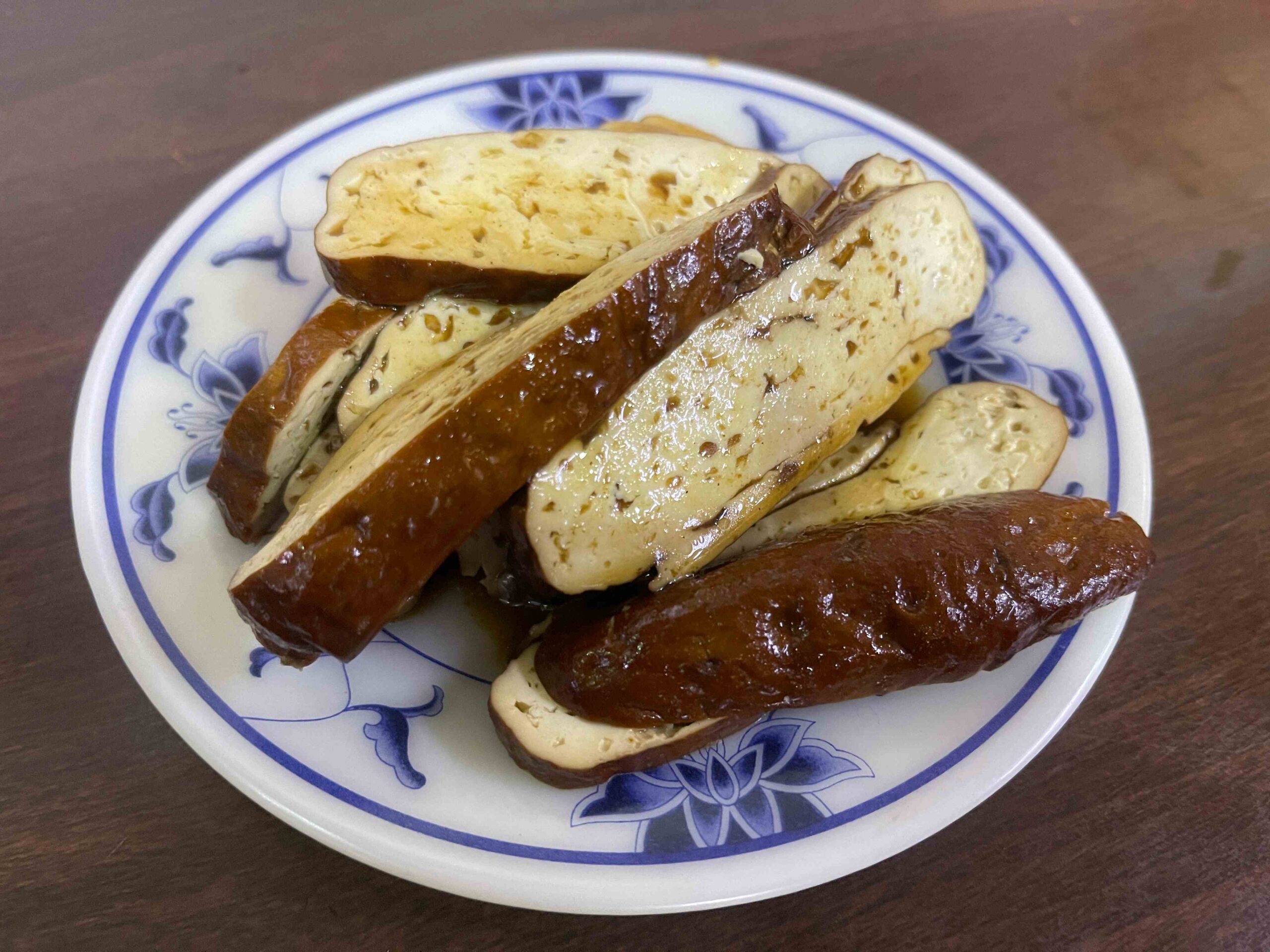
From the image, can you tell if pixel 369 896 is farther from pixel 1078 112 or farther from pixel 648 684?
pixel 1078 112

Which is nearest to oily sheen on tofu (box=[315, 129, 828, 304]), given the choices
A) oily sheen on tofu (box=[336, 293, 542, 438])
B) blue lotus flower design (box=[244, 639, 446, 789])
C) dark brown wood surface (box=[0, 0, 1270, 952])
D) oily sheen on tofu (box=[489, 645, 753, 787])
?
oily sheen on tofu (box=[336, 293, 542, 438])

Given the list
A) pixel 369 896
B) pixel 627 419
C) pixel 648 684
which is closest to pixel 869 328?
pixel 627 419

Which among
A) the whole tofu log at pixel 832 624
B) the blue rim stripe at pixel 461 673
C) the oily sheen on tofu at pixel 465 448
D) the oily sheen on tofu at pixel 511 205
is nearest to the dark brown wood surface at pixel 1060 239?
the blue rim stripe at pixel 461 673

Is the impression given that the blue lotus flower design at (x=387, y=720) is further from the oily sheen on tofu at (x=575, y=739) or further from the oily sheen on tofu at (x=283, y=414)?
the oily sheen on tofu at (x=283, y=414)

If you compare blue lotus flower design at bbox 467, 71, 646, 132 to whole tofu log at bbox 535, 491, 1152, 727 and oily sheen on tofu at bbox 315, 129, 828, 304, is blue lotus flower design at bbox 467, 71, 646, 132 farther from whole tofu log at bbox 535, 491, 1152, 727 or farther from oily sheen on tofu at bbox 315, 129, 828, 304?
whole tofu log at bbox 535, 491, 1152, 727

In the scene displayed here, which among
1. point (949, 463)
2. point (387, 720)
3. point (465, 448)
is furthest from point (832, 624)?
point (387, 720)

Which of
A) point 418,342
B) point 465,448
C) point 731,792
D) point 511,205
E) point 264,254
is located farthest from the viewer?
point 264,254

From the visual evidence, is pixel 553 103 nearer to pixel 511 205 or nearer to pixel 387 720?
pixel 511 205
